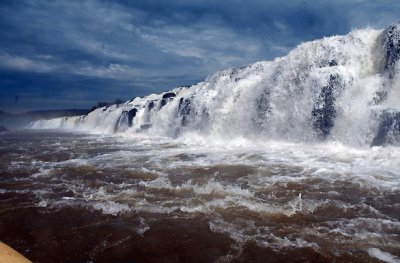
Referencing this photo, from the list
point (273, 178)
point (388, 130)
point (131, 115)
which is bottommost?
point (273, 178)

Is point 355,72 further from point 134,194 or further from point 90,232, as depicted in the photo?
point 90,232

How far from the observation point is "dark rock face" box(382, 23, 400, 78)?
40.6ft

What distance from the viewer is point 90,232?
484 cm

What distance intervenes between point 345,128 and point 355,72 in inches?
105

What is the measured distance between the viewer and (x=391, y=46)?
12789 millimetres

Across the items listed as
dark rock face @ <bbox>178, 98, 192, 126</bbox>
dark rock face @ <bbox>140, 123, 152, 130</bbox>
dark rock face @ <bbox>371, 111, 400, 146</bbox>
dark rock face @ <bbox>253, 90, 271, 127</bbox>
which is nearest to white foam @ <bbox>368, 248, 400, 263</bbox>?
dark rock face @ <bbox>371, 111, 400, 146</bbox>

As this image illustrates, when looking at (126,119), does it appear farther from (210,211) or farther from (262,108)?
(210,211)

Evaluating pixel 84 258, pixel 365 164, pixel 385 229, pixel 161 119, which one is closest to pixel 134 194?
pixel 84 258

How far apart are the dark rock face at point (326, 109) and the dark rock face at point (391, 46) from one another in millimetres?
1801

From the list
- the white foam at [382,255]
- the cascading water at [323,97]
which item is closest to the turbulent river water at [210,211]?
the white foam at [382,255]

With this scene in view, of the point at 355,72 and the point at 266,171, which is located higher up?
the point at 355,72

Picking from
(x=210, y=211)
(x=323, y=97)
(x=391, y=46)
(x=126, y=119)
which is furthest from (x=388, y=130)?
(x=126, y=119)

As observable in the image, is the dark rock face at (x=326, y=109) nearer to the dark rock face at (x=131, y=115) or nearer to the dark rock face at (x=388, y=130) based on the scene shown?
the dark rock face at (x=388, y=130)

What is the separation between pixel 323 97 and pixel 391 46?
3000mm
